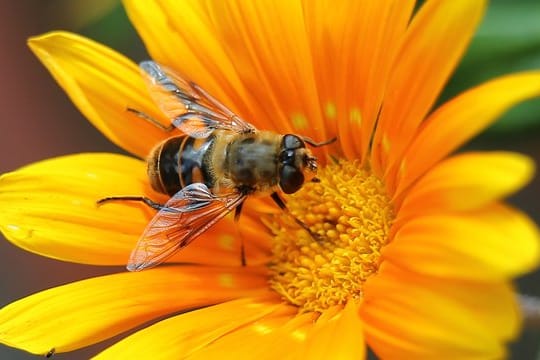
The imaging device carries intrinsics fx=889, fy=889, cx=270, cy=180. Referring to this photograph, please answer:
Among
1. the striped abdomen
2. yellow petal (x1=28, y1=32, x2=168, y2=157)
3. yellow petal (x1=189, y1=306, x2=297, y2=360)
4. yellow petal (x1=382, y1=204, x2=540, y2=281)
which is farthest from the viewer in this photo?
yellow petal (x1=28, y1=32, x2=168, y2=157)

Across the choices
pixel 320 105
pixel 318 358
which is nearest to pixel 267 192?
pixel 320 105

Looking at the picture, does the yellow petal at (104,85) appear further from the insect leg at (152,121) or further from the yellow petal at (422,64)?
the yellow petal at (422,64)

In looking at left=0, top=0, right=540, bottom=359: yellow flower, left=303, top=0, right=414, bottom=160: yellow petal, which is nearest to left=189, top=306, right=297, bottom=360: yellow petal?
left=0, top=0, right=540, bottom=359: yellow flower

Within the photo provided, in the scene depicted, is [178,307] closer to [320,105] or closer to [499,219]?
[320,105]

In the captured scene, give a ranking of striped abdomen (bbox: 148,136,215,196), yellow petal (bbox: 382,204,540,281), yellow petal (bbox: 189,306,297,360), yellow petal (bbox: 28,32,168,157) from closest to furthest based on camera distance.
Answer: yellow petal (bbox: 382,204,540,281) → yellow petal (bbox: 189,306,297,360) → striped abdomen (bbox: 148,136,215,196) → yellow petal (bbox: 28,32,168,157)

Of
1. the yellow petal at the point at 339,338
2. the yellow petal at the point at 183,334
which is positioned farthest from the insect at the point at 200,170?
the yellow petal at the point at 339,338

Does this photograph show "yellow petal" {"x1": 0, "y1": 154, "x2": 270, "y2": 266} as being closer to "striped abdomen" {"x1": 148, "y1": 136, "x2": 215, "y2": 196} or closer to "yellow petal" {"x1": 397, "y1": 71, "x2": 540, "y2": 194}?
"striped abdomen" {"x1": 148, "y1": 136, "x2": 215, "y2": 196}

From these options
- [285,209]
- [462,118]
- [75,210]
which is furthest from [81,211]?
[462,118]
